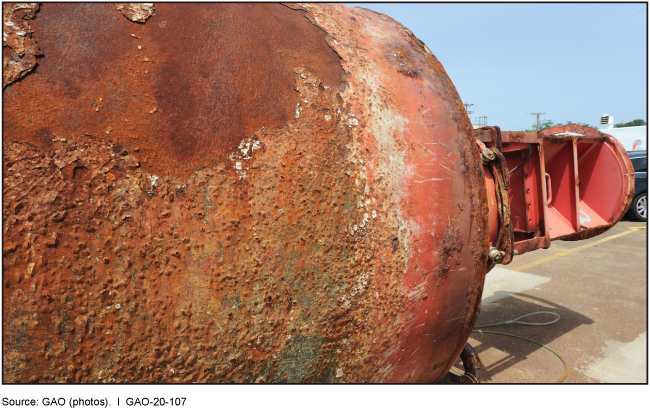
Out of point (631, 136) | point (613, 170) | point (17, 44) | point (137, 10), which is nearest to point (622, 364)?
point (613, 170)

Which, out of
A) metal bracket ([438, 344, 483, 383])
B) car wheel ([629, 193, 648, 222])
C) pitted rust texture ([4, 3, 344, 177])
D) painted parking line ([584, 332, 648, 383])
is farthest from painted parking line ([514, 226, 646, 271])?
pitted rust texture ([4, 3, 344, 177])

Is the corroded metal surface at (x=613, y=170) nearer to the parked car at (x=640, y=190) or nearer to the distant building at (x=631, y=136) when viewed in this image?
the parked car at (x=640, y=190)

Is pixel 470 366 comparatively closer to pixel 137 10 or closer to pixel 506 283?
pixel 137 10

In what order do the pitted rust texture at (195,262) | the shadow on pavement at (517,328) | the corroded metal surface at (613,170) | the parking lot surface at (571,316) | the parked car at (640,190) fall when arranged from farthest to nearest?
the parked car at (640,190) → the shadow on pavement at (517,328) → the parking lot surface at (571,316) → the corroded metal surface at (613,170) → the pitted rust texture at (195,262)

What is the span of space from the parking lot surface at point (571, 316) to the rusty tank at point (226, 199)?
2.38 metres

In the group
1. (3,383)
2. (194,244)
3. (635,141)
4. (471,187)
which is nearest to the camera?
(3,383)

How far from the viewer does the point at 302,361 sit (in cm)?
111

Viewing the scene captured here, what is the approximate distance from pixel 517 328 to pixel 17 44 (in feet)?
13.9

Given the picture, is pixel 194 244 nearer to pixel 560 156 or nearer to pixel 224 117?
pixel 224 117

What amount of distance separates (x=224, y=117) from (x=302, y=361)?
71cm

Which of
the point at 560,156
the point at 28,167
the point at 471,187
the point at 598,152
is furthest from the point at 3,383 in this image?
the point at 598,152

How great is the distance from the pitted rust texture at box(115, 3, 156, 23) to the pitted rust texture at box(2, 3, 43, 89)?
206 mm

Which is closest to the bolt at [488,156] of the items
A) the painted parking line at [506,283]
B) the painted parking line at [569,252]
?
the painted parking line at [506,283]

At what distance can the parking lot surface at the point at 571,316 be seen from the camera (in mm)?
→ 3145
